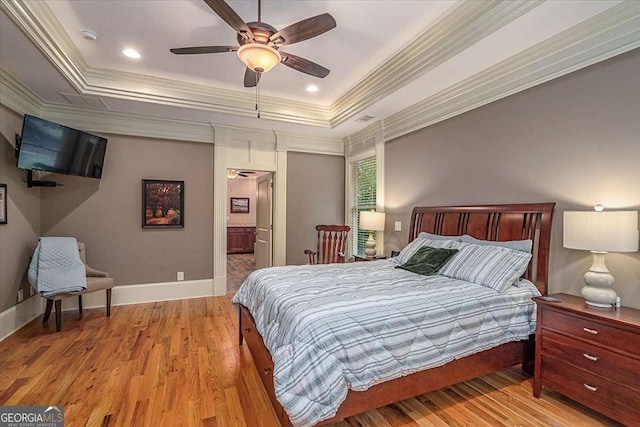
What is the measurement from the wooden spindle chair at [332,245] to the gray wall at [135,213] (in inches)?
69.2

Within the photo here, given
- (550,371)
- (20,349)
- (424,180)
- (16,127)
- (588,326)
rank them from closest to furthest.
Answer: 1. (588,326)
2. (550,371)
3. (20,349)
4. (16,127)
5. (424,180)

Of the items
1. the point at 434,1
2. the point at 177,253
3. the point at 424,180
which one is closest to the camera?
the point at 434,1

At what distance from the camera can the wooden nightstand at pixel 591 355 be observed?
1.66 meters

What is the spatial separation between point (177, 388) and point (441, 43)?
11.6 ft

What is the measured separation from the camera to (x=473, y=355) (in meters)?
2.08

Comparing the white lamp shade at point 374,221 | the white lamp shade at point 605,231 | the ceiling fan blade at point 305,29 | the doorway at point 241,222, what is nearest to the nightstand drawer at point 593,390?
the white lamp shade at point 605,231

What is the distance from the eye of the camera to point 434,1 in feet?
7.75

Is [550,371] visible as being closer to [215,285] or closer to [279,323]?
[279,323]

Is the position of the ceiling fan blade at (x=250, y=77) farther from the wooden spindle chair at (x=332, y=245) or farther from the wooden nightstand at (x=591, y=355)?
the wooden nightstand at (x=591, y=355)

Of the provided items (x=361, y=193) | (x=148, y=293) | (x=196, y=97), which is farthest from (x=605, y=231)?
(x=148, y=293)

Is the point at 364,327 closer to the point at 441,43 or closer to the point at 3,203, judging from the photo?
the point at 441,43

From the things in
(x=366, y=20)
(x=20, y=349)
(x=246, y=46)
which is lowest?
(x=20, y=349)

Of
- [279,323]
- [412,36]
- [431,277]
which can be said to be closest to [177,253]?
[279,323]

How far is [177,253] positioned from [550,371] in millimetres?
4533
